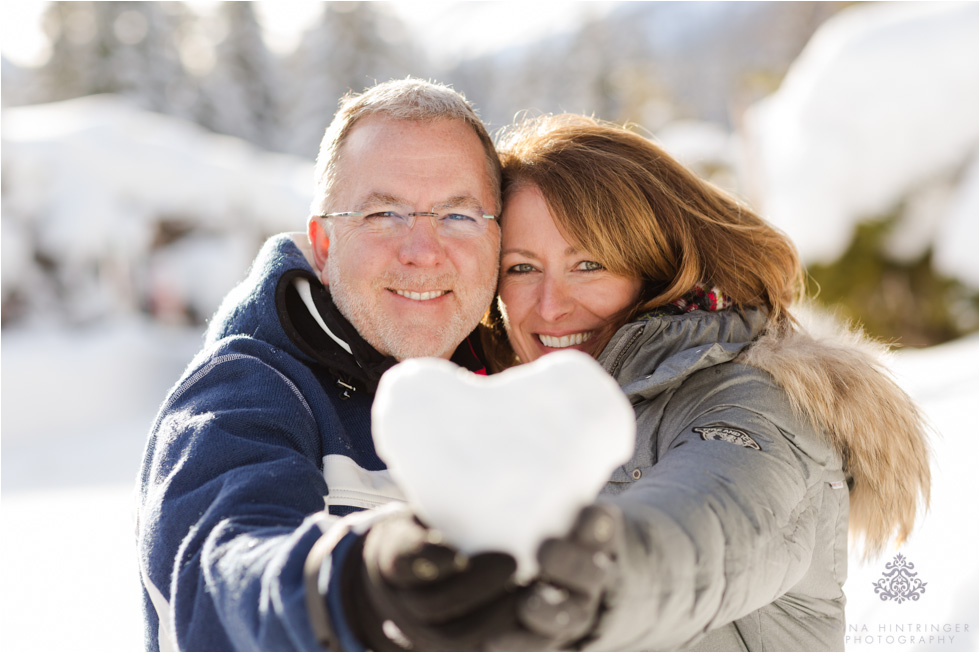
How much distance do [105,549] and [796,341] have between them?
5.28m

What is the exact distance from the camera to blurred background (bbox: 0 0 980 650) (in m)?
4.66

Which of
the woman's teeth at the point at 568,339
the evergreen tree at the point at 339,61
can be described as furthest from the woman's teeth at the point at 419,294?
the evergreen tree at the point at 339,61

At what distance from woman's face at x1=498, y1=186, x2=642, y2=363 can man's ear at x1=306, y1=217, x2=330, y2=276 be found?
0.58 metres

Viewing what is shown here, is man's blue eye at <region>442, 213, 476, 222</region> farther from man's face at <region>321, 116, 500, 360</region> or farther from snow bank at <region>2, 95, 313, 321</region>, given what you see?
snow bank at <region>2, 95, 313, 321</region>

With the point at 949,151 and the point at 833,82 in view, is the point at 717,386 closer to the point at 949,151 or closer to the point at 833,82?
the point at 949,151

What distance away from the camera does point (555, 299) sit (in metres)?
2.31

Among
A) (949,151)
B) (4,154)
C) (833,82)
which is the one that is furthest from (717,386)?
(4,154)

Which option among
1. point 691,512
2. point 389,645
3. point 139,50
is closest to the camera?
point 389,645

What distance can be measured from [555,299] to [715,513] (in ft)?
3.87

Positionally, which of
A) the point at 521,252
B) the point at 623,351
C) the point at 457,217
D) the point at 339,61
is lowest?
the point at 623,351

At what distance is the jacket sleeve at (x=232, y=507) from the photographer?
44.1 inches

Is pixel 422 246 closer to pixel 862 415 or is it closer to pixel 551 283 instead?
pixel 551 283

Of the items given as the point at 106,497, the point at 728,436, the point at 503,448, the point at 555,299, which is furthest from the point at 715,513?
the point at 106,497

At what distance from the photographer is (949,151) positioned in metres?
8.56
